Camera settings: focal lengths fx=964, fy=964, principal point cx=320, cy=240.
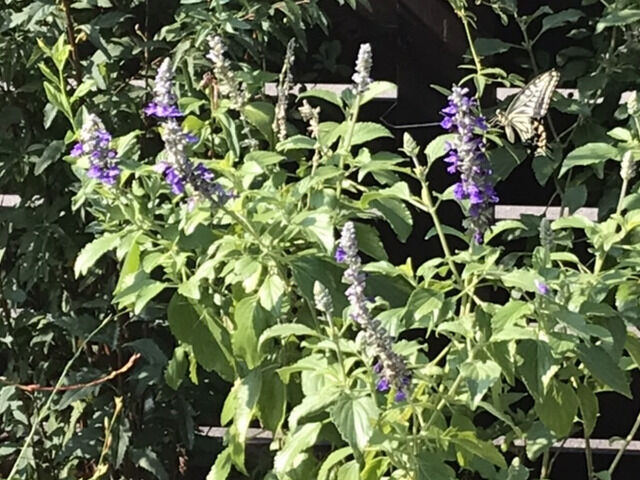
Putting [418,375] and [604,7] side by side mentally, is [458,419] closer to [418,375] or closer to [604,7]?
[418,375]

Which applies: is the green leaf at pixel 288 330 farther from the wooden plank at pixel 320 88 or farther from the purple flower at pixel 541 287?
the wooden plank at pixel 320 88

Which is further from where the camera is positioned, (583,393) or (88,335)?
(88,335)

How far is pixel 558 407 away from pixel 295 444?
1.24ft

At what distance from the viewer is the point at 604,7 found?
201cm

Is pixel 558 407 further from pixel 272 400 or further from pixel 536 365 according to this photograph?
pixel 272 400

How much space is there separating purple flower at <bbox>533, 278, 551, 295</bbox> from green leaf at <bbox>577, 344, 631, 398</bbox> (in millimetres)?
118

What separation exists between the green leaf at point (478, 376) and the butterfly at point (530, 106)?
571 millimetres

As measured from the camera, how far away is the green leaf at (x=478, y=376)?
47.4 inches

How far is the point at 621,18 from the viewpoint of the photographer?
1.79 metres

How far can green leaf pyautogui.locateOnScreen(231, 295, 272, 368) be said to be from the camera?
1.33m

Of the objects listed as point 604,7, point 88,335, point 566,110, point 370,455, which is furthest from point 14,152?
point 604,7

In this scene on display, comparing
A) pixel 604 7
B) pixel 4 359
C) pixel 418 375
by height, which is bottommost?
pixel 4 359

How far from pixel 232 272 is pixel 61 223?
26.6 inches

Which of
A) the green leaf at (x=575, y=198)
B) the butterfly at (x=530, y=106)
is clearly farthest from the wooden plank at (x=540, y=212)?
the butterfly at (x=530, y=106)
